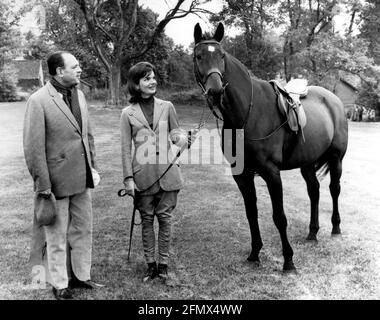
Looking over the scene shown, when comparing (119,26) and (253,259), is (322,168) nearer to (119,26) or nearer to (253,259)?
(253,259)

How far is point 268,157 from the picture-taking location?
4215mm

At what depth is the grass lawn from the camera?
393cm

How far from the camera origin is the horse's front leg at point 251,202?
4.44 m

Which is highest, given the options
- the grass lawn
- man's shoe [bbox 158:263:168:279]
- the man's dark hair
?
the man's dark hair

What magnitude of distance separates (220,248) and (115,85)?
21.3 meters

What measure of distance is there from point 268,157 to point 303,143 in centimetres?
83

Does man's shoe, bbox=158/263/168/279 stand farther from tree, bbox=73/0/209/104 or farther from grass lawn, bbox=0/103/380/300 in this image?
tree, bbox=73/0/209/104

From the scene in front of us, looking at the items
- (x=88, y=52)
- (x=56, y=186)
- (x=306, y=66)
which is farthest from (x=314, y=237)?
(x=88, y=52)

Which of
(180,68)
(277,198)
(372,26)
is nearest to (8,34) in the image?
(180,68)

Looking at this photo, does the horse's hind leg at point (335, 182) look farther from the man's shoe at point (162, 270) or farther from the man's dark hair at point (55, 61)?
the man's dark hair at point (55, 61)

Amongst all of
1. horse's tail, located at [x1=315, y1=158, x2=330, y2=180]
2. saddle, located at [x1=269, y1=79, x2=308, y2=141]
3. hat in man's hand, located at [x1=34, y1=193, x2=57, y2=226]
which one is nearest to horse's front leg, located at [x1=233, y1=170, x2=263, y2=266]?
saddle, located at [x1=269, y1=79, x2=308, y2=141]

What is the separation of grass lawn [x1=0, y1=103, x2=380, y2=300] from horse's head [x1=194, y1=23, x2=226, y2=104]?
1.89m

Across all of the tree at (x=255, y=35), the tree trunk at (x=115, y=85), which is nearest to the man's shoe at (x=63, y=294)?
the tree trunk at (x=115, y=85)
